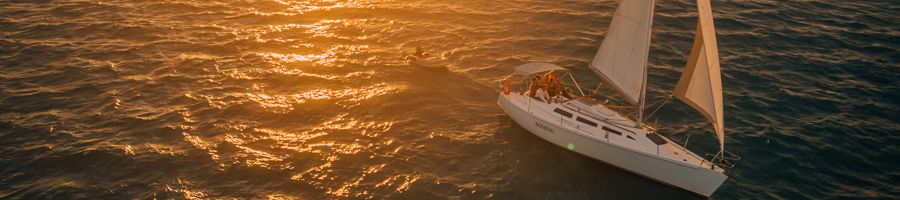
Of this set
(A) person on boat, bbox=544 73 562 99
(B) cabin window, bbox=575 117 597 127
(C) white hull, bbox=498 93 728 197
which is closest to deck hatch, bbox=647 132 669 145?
(C) white hull, bbox=498 93 728 197

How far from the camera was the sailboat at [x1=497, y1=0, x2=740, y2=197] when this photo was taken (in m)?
25.3

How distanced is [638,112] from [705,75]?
4540 mm

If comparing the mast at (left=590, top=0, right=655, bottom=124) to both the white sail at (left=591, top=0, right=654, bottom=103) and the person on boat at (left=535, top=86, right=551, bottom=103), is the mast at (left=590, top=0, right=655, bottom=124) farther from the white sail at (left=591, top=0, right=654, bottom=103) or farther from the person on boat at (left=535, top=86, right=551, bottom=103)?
the person on boat at (left=535, top=86, right=551, bottom=103)

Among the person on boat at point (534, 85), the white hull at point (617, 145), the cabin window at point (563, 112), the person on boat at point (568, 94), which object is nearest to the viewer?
the white hull at point (617, 145)

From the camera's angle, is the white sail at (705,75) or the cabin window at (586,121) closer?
the white sail at (705,75)

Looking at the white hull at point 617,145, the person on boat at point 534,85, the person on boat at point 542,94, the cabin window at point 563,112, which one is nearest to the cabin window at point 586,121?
the white hull at point 617,145

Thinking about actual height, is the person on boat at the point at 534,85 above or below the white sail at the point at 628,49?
below

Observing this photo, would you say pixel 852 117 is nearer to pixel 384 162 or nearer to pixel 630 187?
pixel 630 187

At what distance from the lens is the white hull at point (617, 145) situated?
2620cm

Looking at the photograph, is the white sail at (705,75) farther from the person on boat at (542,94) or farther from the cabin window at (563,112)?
the person on boat at (542,94)

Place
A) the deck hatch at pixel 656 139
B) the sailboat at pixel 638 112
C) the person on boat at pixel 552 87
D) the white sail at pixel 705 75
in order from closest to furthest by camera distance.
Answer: the white sail at pixel 705 75
the sailboat at pixel 638 112
the deck hatch at pixel 656 139
the person on boat at pixel 552 87

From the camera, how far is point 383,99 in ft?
116

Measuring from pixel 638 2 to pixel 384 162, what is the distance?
14698 mm

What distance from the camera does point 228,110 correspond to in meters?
34.0
